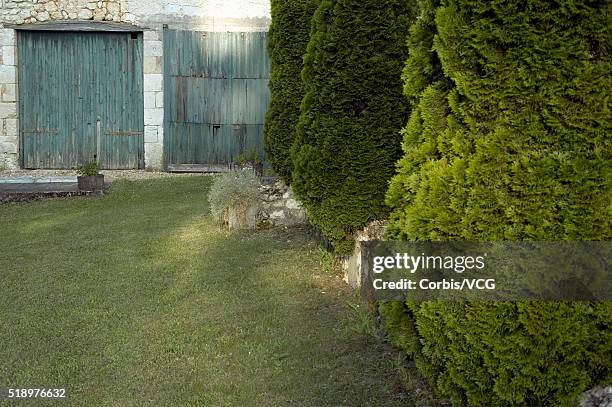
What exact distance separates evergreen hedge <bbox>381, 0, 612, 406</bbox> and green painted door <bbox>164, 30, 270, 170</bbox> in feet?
34.0

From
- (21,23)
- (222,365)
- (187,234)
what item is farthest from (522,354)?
(21,23)

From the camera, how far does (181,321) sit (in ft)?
16.8

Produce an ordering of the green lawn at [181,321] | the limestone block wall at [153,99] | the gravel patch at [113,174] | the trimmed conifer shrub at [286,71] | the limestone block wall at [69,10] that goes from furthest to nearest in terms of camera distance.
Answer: the limestone block wall at [153,99] < the limestone block wall at [69,10] < the gravel patch at [113,174] < the trimmed conifer shrub at [286,71] < the green lawn at [181,321]

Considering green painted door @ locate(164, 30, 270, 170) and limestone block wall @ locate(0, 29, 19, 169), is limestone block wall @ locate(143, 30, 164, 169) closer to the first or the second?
green painted door @ locate(164, 30, 270, 170)

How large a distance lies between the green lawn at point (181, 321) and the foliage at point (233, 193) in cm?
24

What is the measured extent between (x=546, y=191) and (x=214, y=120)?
10.9m

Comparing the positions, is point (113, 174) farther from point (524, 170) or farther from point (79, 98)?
point (524, 170)

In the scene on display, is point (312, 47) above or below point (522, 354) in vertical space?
above

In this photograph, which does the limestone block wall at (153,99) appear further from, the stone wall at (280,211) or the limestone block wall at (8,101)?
the stone wall at (280,211)

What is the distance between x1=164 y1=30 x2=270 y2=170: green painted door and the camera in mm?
13156

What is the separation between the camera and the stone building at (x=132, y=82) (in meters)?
13.0

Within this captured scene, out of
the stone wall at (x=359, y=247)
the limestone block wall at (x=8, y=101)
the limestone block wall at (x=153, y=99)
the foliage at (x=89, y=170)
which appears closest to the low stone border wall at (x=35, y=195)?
the foliage at (x=89, y=170)

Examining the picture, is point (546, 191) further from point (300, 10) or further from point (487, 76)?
point (300, 10)

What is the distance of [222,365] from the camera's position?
14.3 ft
